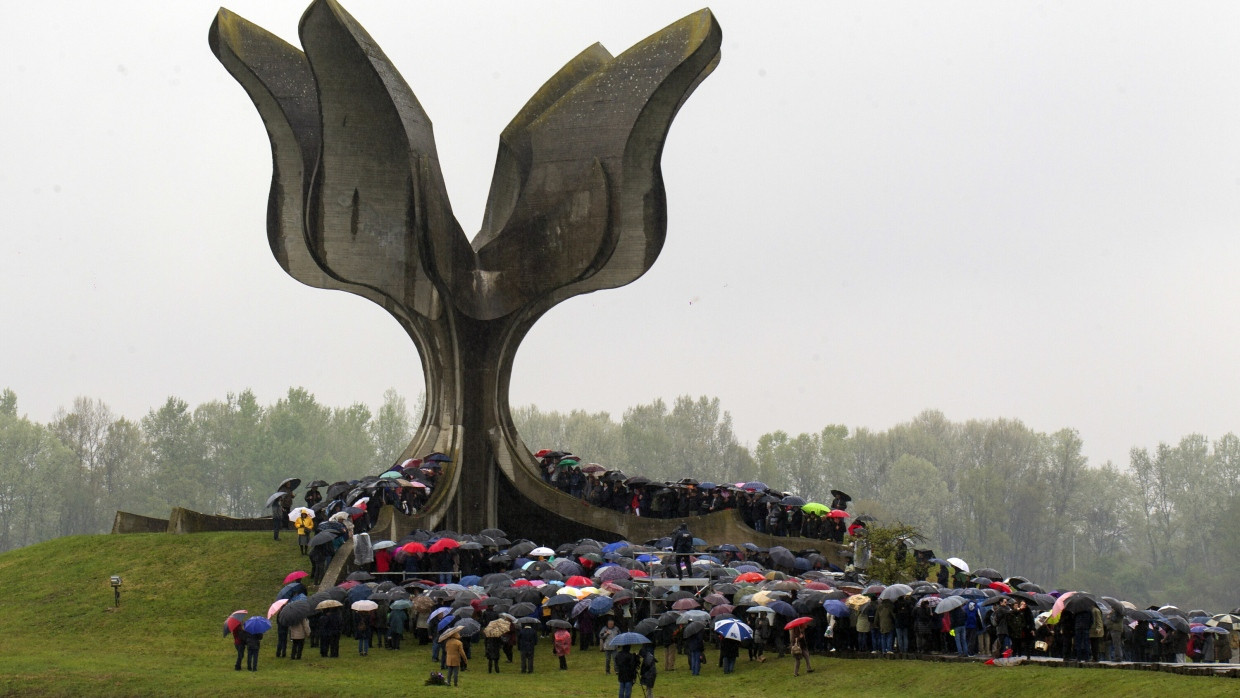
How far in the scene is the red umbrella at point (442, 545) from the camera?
26125 millimetres

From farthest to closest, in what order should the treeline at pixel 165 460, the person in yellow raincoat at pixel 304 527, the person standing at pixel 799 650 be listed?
1. the treeline at pixel 165 460
2. the person in yellow raincoat at pixel 304 527
3. the person standing at pixel 799 650

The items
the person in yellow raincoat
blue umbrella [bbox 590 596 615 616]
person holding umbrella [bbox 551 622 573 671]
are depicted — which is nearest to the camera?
person holding umbrella [bbox 551 622 573 671]

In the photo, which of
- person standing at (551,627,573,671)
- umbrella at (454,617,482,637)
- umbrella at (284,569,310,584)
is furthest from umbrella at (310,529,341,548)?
umbrella at (454,617,482,637)

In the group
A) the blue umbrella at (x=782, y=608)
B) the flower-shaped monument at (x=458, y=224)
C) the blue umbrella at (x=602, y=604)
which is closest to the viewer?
the blue umbrella at (x=782, y=608)

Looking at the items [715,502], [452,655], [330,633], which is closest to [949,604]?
[452,655]

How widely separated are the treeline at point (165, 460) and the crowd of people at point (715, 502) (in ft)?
121

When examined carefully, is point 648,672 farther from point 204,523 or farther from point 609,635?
point 204,523

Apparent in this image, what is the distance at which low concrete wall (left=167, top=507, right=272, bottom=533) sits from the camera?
33031 millimetres

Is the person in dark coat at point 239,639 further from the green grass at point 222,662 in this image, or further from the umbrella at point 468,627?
the umbrella at point 468,627

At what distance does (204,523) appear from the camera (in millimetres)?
34000

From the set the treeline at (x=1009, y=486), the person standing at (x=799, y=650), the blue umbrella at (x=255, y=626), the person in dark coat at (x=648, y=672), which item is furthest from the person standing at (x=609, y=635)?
the treeline at (x=1009, y=486)

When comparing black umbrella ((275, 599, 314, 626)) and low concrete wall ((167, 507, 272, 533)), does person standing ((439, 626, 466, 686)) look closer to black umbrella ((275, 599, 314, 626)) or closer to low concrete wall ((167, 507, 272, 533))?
black umbrella ((275, 599, 314, 626))

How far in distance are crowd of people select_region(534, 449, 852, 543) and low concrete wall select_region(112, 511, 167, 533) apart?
1011cm

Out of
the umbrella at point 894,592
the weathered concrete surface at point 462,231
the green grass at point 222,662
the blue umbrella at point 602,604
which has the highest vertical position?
the weathered concrete surface at point 462,231
